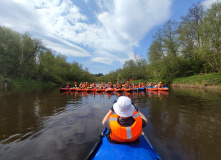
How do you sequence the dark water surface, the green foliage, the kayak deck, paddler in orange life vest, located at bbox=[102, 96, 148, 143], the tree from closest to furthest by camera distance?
the kayak deck
paddler in orange life vest, located at bbox=[102, 96, 148, 143]
the dark water surface
the tree
the green foliage

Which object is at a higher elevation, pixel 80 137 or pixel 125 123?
pixel 125 123

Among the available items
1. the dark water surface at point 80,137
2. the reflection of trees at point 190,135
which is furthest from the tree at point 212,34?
the dark water surface at point 80,137

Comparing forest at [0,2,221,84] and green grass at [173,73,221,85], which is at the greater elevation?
forest at [0,2,221,84]

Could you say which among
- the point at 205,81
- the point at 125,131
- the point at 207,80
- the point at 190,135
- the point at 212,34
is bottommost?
the point at 190,135

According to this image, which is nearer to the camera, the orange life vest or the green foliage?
the orange life vest

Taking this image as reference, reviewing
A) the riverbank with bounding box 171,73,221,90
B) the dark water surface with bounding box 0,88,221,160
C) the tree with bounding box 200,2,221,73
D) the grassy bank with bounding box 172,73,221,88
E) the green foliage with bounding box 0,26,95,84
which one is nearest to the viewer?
the dark water surface with bounding box 0,88,221,160

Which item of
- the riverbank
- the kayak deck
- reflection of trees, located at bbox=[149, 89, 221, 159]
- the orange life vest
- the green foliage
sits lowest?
reflection of trees, located at bbox=[149, 89, 221, 159]

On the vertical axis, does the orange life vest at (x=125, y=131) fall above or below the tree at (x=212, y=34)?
below

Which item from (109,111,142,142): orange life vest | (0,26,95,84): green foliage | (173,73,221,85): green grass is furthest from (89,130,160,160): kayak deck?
(0,26,95,84): green foliage

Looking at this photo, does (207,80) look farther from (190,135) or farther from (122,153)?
(122,153)

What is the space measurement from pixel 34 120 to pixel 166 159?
5289 millimetres

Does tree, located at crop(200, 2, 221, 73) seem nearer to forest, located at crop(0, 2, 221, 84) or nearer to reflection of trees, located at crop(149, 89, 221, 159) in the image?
forest, located at crop(0, 2, 221, 84)

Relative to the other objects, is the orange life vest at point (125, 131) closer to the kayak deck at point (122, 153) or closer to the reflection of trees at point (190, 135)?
the kayak deck at point (122, 153)

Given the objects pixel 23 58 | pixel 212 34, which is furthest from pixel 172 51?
pixel 23 58
